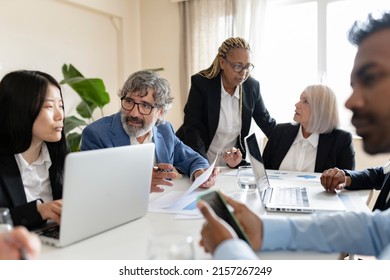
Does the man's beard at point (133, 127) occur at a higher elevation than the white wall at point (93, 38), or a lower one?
lower

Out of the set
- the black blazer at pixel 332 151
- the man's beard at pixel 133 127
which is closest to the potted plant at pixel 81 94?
the man's beard at pixel 133 127

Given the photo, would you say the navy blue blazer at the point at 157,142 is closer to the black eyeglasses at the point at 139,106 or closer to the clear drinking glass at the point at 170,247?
the black eyeglasses at the point at 139,106

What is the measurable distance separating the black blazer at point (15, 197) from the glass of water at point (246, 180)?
891mm

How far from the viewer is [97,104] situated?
11.1ft

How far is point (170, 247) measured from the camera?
0.72 meters

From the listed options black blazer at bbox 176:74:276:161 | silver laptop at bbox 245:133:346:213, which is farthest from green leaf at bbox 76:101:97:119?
silver laptop at bbox 245:133:346:213

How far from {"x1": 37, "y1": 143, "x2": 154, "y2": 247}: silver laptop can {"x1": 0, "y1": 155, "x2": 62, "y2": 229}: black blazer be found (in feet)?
0.19

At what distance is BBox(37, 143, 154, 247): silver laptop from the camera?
36.4 inches

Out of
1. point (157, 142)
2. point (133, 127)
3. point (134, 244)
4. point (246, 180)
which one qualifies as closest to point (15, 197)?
point (134, 244)

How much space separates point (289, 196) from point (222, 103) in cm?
127

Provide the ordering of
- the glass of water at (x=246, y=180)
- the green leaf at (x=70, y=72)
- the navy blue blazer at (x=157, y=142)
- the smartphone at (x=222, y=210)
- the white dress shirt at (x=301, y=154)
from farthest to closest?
1. the green leaf at (x=70, y=72)
2. the white dress shirt at (x=301, y=154)
3. the navy blue blazer at (x=157, y=142)
4. the glass of water at (x=246, y=180)
5. the smartphone at (x=222, y=210)

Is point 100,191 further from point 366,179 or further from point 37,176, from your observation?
point 366,179

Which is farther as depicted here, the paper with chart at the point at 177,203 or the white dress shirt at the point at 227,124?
the white dress shirt at the point at 227,124

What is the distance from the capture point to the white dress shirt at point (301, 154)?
7.47 feet
